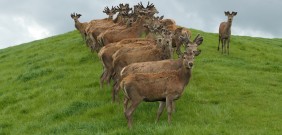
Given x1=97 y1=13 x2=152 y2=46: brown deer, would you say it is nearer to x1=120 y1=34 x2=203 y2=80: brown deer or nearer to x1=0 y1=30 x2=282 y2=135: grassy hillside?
x1=0 y1=30 x2=282 y2=135: grassy hillside

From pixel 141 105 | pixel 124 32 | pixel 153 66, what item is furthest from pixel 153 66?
pixel 124 32

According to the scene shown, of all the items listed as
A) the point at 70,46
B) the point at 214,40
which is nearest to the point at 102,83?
the point at 70,46

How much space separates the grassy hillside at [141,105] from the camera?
47.1 ft

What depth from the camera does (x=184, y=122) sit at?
14164mm

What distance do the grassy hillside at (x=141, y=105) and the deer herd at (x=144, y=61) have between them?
73cm

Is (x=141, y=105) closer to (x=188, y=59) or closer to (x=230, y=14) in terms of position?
(x=188, y=59)

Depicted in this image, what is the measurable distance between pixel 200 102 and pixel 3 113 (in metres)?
8.05

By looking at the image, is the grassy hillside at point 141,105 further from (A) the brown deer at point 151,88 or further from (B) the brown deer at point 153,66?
(B) the brown deer at point 153,66

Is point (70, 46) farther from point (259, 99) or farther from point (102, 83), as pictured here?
point (259, 99)

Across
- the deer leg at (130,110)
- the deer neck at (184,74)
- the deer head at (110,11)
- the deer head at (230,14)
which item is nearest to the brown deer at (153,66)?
the deer neck at (184,74)

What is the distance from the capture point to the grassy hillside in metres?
14.3

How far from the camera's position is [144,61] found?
668 inches

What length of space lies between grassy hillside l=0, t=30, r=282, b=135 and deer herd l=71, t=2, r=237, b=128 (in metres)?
0.73

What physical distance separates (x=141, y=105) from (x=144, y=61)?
1.91 m
